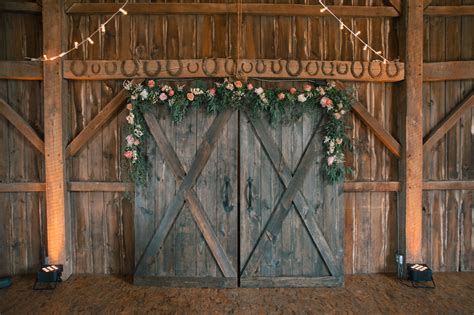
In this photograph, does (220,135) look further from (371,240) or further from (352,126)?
(371,240)

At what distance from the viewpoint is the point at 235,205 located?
4.00 meters

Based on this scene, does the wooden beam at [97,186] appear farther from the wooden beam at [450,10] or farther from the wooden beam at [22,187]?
the wooden beam at [450,10]

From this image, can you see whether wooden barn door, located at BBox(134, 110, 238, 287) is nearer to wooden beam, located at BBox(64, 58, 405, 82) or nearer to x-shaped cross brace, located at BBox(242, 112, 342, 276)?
x-shaped cross brace, located at BBox(242, 112, 342, 276)

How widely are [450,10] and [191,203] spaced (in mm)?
3641

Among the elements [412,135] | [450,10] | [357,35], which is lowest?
[412,135]

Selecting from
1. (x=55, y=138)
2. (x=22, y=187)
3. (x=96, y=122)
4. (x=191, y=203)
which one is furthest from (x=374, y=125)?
(x=22, y=187)

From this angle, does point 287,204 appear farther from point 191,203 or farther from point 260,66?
point 260,66

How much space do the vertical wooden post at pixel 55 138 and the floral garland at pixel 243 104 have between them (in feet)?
2.50

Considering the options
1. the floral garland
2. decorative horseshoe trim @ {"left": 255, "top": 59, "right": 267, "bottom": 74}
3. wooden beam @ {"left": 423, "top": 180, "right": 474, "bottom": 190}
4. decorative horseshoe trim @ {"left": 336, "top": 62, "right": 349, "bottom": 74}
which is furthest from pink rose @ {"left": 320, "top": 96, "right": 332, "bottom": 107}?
wooden beam @ {"left": 423, "top": 180, "right": 474, "bottom": 190}

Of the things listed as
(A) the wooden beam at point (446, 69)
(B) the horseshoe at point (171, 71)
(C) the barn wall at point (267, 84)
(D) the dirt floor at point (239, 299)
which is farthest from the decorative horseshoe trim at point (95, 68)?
(A) the wooden beam at point (446, 69)

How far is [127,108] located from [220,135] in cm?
105

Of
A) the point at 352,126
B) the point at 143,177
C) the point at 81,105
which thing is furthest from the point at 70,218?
the point at 352,126

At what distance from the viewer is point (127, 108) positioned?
3.98 meters

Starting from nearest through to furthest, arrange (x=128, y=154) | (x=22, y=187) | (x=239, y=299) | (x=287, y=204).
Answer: (x=239, y=299) → (x=128, y=154) → (x=287, y=204) → (x=22, y=187)
